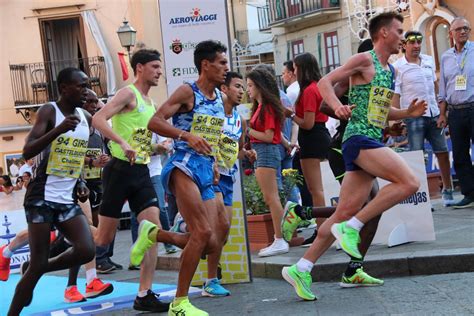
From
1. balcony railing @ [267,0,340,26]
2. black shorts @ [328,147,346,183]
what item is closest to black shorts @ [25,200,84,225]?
black shorts @ [328,147,346,183]

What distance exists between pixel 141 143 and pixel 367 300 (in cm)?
248

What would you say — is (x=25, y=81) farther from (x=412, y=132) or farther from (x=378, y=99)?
(x=378, y=99)

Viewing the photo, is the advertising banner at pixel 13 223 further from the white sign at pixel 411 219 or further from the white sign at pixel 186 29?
the white sign at pixel 411 219

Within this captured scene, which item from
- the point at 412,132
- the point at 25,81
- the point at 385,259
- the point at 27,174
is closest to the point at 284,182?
the point at 412,132

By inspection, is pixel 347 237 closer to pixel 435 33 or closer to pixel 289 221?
pixel 289 221

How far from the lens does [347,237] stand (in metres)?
7.33

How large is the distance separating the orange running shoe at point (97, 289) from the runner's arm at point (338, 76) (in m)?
2.91

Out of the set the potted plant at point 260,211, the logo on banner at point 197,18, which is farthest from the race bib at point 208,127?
the potted plant at point 260,211

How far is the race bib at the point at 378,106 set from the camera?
7539 mm

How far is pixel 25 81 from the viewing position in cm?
3697

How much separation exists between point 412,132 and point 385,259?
390 centimetres

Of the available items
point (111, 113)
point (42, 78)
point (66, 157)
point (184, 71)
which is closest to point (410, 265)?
point (184, 71)

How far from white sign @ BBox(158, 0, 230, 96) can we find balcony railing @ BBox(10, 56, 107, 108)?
2749 centimetres

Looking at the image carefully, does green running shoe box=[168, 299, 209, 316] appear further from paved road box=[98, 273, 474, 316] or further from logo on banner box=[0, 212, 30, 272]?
logo on banner box=[0, 212, 30, 272]
